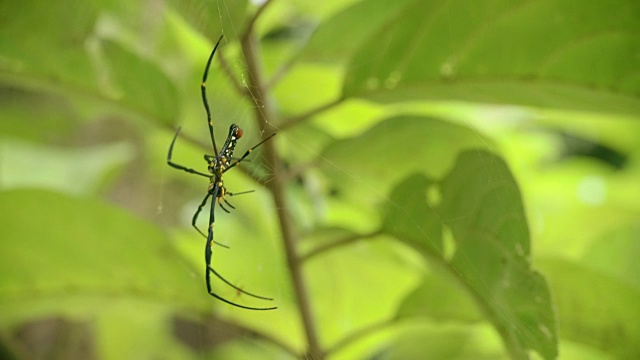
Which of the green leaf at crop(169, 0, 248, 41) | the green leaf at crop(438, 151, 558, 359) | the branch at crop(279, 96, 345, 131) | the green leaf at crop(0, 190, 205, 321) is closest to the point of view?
the green leaf at crop(438, 151, 558, 359)

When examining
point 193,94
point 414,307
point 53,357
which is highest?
point 193,94

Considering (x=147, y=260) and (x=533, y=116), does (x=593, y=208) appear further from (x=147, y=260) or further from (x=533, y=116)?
(x=147, y=260)

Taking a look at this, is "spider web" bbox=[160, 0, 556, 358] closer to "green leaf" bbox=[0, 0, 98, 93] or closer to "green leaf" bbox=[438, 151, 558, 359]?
"green leaf" bbox=[438, 151, 558, 359]

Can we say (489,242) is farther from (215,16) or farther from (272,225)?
(272,225)

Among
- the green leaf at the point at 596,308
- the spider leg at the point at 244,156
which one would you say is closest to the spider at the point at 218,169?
the spider leg at the point at 244,156

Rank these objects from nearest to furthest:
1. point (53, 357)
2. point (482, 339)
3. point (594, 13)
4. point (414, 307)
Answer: point (594, 13) < point (414, 307) < point (482, 339) < point (53, 357)

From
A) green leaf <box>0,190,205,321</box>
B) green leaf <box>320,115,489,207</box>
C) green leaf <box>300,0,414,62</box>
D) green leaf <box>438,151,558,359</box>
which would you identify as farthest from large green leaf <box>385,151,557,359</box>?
green leaf <box>0,190,205,321</box>

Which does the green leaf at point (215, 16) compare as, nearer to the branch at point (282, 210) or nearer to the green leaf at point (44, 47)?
the branch at point (282, 210)

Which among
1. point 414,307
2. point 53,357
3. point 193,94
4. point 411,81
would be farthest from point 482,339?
point 53,357
